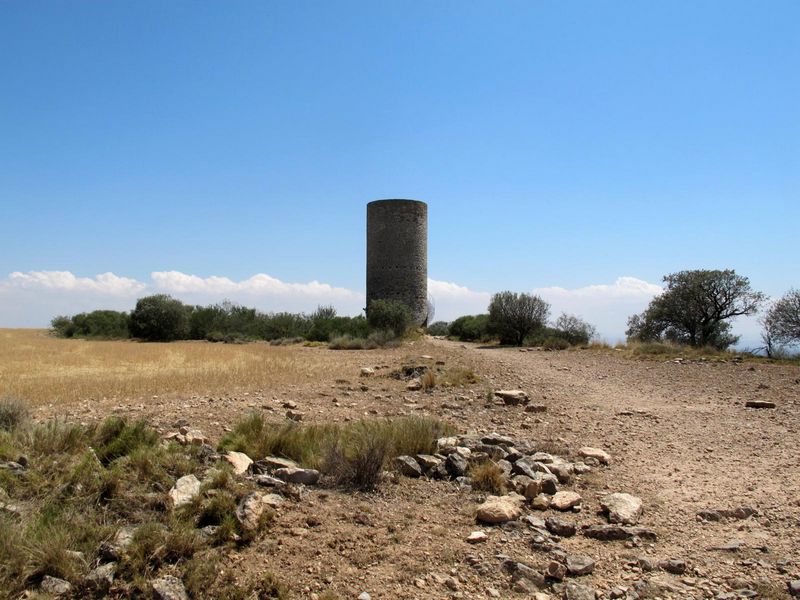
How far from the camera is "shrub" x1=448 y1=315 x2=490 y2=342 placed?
97.5ft

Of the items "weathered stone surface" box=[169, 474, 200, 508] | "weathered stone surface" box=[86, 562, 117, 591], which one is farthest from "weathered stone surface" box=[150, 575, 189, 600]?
"weathered stone surface" box=[169, 474, 200, 508]

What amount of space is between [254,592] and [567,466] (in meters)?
3.32

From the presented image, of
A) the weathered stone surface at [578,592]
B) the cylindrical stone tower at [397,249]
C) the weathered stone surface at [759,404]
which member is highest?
the cylindrical stone tower at [397,249]

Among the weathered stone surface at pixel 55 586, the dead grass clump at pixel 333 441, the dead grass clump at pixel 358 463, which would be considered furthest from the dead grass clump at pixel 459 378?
the weathered stone surface at pixel 55 586

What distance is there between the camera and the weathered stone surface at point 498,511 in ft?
13.5

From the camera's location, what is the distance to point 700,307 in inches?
975

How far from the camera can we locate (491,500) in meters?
4.43

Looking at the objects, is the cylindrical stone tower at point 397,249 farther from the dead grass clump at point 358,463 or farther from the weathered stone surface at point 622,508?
the weathered stone surface at point 622,508

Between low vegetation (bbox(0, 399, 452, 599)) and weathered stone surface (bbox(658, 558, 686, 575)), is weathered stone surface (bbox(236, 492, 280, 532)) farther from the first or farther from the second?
weathered stone surface (bbox(658, 558, 686, 575))

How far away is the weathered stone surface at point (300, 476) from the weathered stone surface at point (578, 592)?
2.38 meters

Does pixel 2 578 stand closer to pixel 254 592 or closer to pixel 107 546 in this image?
pixel 107 546

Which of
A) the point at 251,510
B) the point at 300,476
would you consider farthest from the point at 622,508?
the point at 251,510

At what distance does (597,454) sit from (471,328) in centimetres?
2591

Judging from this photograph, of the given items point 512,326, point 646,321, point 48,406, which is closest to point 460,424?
point 48,406
